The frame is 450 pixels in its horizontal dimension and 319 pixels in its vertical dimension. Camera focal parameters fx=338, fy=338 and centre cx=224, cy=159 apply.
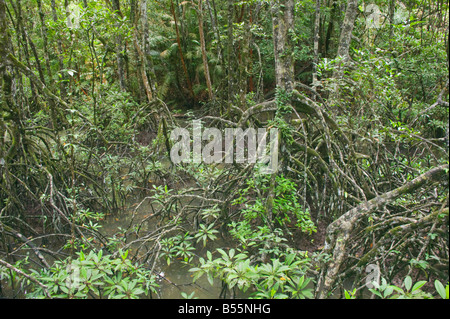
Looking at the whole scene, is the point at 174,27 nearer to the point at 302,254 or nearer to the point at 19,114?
the point at 19,114

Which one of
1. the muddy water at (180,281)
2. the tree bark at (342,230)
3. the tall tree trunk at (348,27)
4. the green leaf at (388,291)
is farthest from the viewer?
the tall tree trunk at (348,27)

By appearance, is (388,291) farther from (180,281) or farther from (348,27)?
(348,27)

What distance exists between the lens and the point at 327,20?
8875 millimetres

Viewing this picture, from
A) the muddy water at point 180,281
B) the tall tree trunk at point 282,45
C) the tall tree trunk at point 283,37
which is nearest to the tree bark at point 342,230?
the tall tree trunk at point 282,45

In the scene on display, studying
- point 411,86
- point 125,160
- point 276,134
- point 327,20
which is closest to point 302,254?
point 276,134

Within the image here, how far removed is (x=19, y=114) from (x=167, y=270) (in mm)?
2512

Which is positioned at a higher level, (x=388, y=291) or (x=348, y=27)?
(x=348, y=27)

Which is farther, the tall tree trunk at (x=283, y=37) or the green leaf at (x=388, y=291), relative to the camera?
the tall tree trunk at (x=283, y=37)

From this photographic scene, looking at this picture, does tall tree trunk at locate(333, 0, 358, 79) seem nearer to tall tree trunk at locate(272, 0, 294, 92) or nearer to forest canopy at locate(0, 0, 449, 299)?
forest canopy at locate(0, 0, 449, 299)

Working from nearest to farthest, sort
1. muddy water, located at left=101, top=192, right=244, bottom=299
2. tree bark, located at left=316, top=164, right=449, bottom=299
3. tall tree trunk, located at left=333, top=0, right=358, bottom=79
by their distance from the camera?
tree bark, located at left=316, top=164, right=449, bottom=299 → muddy water, located at left=101, top=192, right=244, bottom=299 → tall tree trunk, located at left=333, top=0, right=358, bottom=79

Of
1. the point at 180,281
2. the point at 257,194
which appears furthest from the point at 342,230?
the point at 180,281

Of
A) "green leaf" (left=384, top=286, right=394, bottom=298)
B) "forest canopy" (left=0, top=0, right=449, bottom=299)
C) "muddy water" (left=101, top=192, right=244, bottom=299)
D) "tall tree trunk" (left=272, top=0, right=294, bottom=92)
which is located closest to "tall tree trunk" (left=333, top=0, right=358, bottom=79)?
"forest canopy" (left=0, top=0, right=449, bottom=299)

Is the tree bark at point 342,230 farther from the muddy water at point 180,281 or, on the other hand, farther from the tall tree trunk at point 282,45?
the muddy water at point 180,281

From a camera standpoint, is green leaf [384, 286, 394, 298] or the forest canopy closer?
green leaf [384, 286, 394, 298]
